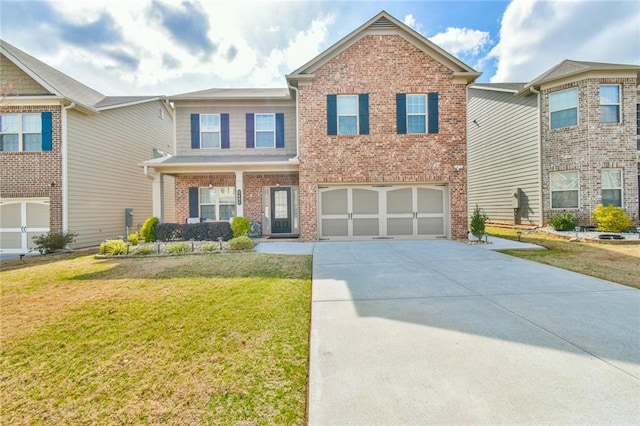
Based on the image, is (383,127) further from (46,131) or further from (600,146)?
(46,131)

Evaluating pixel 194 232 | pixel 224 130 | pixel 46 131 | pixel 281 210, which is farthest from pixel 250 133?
pixel 46 131

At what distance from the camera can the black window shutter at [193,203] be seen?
512 inches

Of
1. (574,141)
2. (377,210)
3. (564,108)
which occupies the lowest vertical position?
(377,210)

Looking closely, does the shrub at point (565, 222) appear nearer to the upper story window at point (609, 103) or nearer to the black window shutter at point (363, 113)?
the upper story window at point (609, 103)

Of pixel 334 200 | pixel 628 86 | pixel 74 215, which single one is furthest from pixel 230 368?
pixel 628 86

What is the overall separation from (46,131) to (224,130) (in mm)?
6088

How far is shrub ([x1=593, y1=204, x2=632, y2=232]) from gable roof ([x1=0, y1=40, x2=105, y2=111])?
20.1 meters

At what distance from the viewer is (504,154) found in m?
15.8

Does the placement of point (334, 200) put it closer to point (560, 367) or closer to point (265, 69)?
point (265, 69)

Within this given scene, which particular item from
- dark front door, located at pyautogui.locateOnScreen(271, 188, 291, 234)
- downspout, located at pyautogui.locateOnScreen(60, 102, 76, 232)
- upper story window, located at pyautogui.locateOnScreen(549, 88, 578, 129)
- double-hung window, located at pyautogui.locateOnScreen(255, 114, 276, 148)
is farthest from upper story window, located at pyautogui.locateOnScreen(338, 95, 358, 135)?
downspout, located at pyautogui.locateOnScreen(60, 102, 76, 232)

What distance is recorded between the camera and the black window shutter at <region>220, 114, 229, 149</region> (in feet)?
42.3

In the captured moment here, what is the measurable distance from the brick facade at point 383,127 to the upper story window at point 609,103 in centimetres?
643

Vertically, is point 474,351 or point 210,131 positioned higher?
point 210,131

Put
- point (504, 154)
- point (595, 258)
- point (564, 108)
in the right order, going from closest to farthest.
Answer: point (595, 258)
point (564, 108)
point (504, 154)
